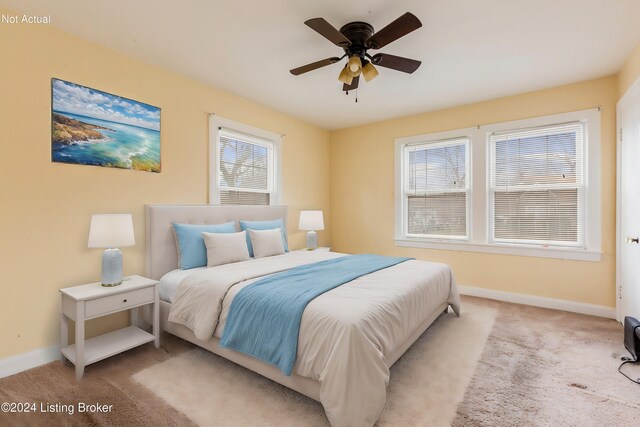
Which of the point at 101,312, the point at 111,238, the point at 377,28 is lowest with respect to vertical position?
the point at 101,312

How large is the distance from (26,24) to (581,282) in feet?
19.4

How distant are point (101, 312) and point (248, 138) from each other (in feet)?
8.66

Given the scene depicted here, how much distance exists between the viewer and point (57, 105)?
8.01 ft

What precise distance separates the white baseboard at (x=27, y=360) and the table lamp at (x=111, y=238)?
0.68 m

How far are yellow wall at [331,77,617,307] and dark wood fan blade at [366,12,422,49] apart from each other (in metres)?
2.60

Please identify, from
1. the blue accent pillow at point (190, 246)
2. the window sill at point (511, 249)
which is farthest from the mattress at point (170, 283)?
the window sill at point (511, 249)

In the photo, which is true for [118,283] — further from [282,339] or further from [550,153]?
[550,153]

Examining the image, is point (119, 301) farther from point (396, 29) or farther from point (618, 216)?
point (618, 216)

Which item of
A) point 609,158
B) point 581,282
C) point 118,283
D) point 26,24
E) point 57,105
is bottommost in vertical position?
point 581,282

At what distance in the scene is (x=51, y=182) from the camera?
241cm

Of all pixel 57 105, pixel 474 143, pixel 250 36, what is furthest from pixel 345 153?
pixel 57 105

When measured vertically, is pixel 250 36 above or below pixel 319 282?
above

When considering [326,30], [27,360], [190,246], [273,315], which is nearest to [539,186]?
[326,30]

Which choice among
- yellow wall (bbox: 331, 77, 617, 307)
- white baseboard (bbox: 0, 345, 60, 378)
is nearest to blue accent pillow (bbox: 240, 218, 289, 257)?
yellow wall (bbox: 331, 77, 617, 307)
